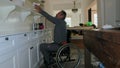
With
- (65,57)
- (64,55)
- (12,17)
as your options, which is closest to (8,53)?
(12,17)

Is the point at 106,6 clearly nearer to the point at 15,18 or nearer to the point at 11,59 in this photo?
the point at 15,18

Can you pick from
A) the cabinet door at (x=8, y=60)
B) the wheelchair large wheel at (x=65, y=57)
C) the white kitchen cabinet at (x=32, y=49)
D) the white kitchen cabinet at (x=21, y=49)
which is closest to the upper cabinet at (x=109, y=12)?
the wheelchair large wheel at (x=65, y=57)

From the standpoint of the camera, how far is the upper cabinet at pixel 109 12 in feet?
12.7

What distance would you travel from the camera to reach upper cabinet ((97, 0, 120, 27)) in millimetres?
3885

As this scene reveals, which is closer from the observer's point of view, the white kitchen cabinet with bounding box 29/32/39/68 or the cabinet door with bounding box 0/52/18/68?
the cabinet door with bounding box 0/52/18/68

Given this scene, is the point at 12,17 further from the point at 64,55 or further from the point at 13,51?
the point at 64,55

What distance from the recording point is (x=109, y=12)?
4254 mm

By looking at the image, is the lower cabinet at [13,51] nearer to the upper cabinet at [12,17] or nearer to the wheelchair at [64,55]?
the upper cabinet at [12,17]

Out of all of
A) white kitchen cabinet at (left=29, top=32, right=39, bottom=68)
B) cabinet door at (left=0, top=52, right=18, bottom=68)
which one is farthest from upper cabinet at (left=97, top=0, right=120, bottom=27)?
cabinet door at (left=0, top=52, right=18, bottom=68)

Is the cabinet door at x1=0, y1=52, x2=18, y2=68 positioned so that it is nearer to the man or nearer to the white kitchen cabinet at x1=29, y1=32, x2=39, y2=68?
the white kitchen cabinet at x1=29, y1=32, x2=39, y2=68

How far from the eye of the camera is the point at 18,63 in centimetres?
229

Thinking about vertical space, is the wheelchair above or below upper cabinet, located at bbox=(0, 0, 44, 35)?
below

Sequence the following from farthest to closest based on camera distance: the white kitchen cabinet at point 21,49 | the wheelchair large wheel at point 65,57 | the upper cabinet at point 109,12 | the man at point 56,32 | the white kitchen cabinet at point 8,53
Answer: the upper cabinet at point 109,12 → the man at point 56,32 → the wheelchair large wheel at point 65,57 → the white kitchen cabinet at point 21,49 → the white kitchen cabinet at point 8,53

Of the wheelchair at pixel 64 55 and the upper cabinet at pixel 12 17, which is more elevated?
the upper cabinet at pixel 12 17
